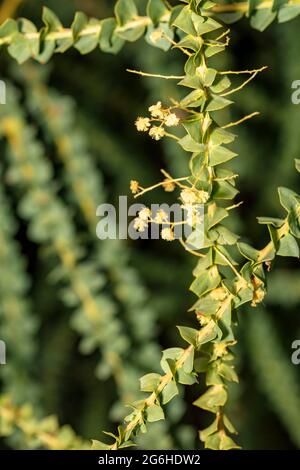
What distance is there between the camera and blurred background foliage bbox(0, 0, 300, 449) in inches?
33.2

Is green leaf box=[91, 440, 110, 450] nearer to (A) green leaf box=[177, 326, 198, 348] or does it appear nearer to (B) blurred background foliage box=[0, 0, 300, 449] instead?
(A) green leaf box=[177, 326, 198, 348]

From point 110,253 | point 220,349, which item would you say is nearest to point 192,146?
point 220,349

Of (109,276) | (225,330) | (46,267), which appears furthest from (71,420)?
(225,330)

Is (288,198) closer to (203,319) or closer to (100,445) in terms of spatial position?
(203,319)

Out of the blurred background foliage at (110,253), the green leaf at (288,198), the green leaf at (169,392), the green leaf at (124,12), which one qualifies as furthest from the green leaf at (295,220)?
the blurred background foliage at (110,253)

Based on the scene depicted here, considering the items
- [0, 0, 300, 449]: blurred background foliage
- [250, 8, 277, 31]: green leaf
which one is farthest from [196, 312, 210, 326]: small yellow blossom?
[0, 0, 300, 449]: blurred background foliage

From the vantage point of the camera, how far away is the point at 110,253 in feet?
2.91

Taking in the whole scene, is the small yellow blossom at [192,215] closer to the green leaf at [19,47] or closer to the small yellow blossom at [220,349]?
the small yellow blossom at [220,349]

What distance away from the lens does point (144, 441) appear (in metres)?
0.79

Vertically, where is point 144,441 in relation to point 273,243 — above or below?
below

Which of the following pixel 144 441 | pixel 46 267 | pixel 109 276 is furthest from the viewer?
pixel 46 267

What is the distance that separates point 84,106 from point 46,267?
10.4 inches

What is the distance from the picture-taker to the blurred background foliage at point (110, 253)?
0.84 meters

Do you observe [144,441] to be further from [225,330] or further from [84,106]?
[84,106]
